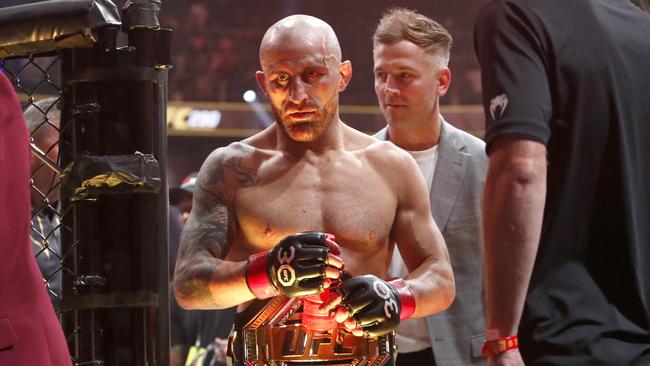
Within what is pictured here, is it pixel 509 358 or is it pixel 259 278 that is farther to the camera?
pixel 259 278

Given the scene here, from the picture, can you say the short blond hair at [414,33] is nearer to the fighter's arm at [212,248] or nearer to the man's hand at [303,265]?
the fighter's arm at [212,248]

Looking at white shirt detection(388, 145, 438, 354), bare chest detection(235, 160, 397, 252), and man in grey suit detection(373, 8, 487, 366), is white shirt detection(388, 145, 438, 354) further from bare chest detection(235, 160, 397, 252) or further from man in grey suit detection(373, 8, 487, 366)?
bare chest detection(235, 160, 397, 252)

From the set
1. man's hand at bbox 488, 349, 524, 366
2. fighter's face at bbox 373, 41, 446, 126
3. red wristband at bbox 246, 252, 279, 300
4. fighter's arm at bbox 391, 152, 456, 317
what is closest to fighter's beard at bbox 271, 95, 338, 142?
fighter's arm at bbox 391, 152, 456, 317

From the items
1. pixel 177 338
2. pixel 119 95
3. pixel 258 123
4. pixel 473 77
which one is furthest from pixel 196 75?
pixel 119 95

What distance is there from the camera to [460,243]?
3.28 m

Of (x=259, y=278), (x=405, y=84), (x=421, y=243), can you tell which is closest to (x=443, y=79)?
(x=405, y=84)

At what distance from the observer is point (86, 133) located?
1.72 metres

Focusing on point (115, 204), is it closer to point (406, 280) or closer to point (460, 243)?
point (406, 280)

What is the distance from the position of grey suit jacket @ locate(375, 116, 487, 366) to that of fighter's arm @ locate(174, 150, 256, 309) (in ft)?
3.10

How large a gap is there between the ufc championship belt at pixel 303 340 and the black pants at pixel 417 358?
769 mm

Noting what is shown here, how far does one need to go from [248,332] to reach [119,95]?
84 cm

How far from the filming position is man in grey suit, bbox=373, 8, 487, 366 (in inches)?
124

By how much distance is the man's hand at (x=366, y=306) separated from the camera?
2225 mm

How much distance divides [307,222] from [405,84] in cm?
113
